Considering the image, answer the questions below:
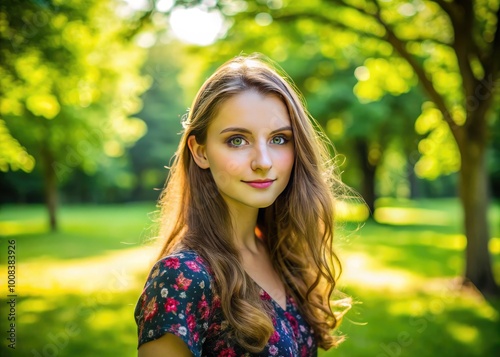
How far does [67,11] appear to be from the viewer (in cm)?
738

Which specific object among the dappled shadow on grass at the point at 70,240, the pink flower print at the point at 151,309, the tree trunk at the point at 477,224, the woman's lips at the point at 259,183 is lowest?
the dappled shadow on grass at the point at 70,240

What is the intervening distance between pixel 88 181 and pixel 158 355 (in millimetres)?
40482

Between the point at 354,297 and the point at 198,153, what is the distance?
6886mm

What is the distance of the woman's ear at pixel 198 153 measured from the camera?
1.93 metres

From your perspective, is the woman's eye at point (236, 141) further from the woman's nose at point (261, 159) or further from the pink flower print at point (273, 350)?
the pink flower print at point (273, 350)

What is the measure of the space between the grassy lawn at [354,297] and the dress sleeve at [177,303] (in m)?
0.66

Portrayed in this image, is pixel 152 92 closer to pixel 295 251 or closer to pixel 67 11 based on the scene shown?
pixel 67 11

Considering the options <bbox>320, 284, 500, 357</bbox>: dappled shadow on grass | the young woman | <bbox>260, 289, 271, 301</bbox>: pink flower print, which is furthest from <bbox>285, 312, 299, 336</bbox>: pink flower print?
<bbox>320, 284, 500, 357</bbox>: dappled shadow on grass

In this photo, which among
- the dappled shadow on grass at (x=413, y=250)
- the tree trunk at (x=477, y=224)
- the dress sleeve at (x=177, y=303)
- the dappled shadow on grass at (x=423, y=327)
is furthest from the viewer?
the dappled shadow on grass at (x=413, y=250)

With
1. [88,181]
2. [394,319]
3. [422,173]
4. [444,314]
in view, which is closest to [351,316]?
[394,319]

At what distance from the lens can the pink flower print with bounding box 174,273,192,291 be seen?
4.95ft

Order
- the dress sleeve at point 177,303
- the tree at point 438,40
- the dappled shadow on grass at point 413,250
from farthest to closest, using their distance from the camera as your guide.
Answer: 1. the dappled shadow on grass at point 413,250
2. the tree at point 438,40
3. the dress sleeve at point 177,303

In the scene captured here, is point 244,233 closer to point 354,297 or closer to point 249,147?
point 249,147

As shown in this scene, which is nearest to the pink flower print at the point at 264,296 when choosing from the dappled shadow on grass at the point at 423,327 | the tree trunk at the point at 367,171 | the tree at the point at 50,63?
the dappled shadow on grass at the point at 423,327
